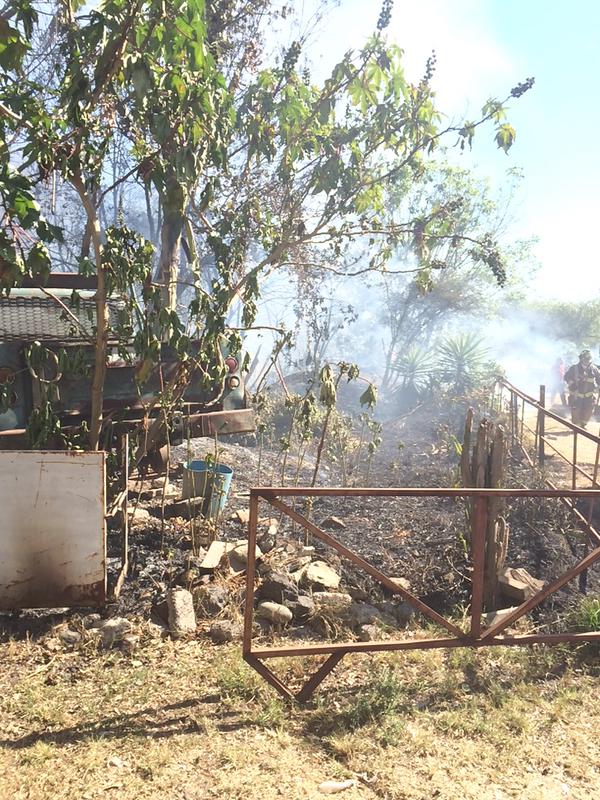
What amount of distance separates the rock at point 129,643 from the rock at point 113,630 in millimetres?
36

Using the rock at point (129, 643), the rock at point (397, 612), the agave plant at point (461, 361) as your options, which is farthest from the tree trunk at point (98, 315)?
the agave plant at point (461, 361)

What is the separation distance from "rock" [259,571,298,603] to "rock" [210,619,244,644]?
1.35 ft

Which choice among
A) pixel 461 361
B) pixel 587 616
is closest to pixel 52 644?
pixel 587 616

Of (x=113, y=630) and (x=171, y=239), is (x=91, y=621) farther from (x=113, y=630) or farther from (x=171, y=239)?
(x=171, y=239)

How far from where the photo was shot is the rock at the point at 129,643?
3561 mm

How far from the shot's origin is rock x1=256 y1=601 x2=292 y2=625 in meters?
3.97

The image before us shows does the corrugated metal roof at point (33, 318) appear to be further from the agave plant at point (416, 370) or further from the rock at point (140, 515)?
the agave plant at point (416, 370)

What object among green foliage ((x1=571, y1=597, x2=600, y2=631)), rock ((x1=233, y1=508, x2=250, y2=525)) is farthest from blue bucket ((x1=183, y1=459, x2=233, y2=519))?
green foliage ((x1=571, y1=597, x2=600, y2=631))

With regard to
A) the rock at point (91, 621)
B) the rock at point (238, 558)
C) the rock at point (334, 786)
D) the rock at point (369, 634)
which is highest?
the rock at point (238, 558)

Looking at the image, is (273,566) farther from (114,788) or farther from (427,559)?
(114,788)

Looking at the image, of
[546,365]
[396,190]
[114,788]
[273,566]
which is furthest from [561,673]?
[546,365]

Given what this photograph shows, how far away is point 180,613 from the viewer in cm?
386

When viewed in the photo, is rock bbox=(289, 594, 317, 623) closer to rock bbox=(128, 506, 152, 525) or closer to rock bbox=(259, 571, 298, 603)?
rock bbox=(259, 571, 298, 603)

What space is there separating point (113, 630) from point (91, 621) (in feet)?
0.79
